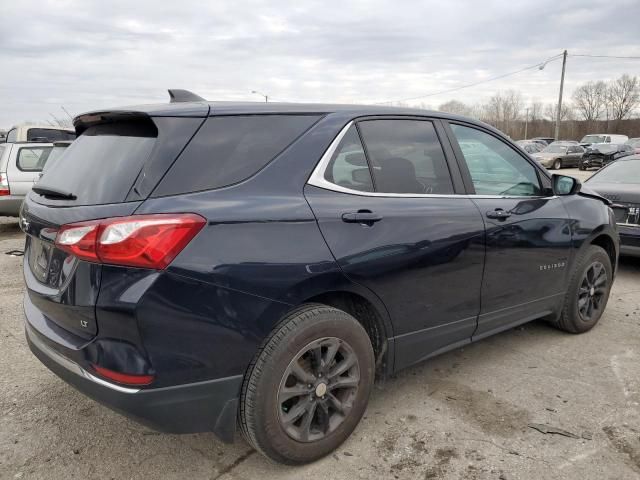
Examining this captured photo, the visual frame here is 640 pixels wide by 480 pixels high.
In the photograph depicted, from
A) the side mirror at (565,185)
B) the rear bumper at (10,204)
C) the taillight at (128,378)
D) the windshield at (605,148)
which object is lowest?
the windshield at (605,148)

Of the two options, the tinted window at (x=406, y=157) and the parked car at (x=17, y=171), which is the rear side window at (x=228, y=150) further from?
the parked car at (x=17, y=171)

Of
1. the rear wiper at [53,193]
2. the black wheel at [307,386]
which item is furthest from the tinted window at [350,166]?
the rear wiper at [53,193]

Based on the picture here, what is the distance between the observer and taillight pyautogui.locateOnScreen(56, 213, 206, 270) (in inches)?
81.1

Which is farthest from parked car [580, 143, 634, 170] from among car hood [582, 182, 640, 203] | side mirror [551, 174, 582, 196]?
side mirror [551, 174, 582, 196]

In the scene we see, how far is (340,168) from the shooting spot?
8.79ft

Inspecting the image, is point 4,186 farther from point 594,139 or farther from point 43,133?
point 594,139

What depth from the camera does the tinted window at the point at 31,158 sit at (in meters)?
9.34

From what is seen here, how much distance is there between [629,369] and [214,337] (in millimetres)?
3067

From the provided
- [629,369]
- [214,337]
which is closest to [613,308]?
[629,369]

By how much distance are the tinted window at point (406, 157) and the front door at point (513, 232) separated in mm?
193

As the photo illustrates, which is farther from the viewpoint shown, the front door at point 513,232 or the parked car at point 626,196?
the parked car at point 626,196

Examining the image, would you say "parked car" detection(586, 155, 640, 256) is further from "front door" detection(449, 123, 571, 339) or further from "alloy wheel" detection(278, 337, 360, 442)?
"alloy wheel" detection(278, 337, 360, 442)

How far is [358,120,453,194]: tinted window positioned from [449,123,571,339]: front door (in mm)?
193

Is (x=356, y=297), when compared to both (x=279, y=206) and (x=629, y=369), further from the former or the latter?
(x=629, y=369)
